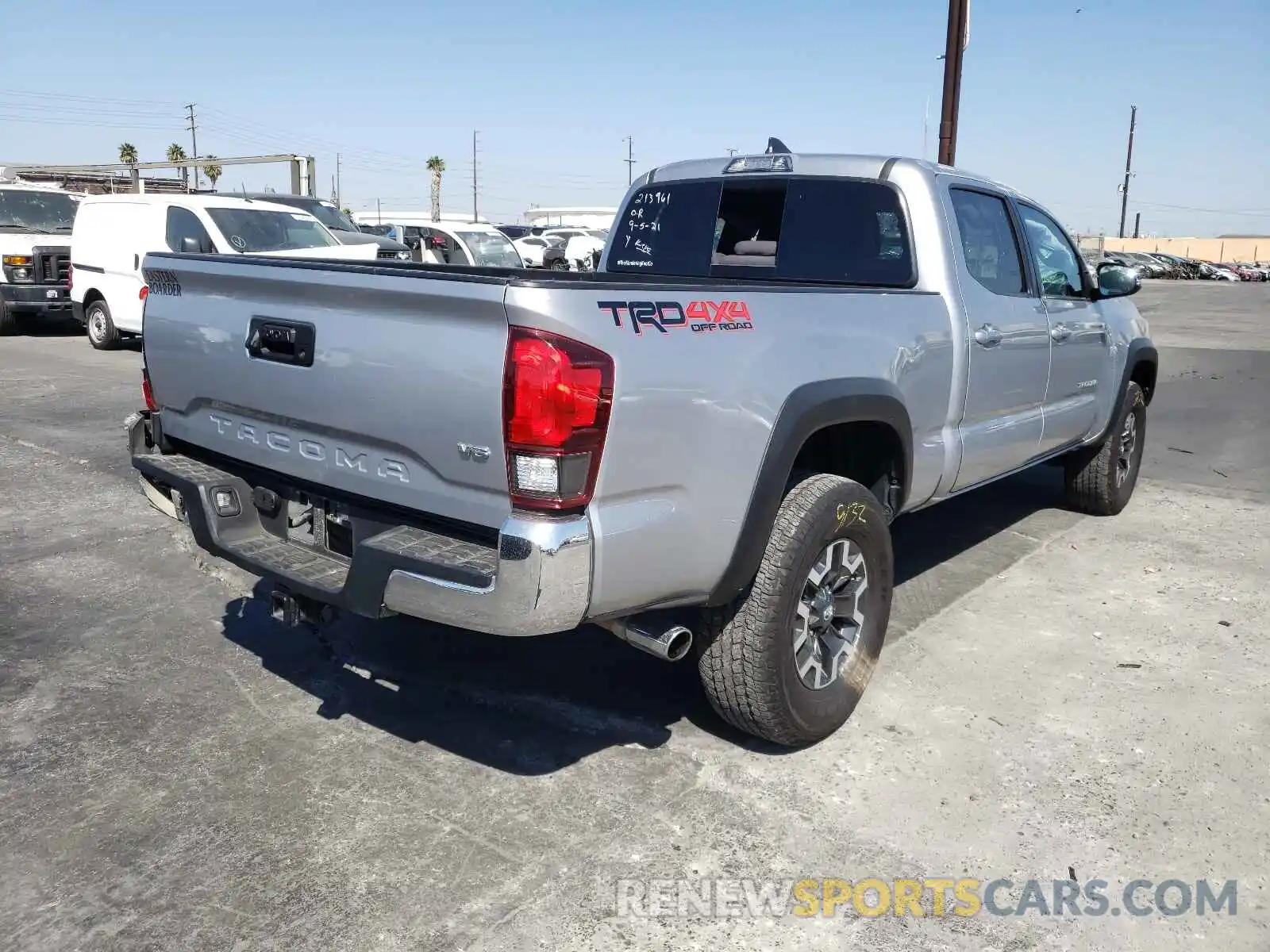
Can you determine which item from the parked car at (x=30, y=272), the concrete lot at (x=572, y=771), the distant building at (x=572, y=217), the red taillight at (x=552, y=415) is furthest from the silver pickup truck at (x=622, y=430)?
the distant building at (x=572, y=217)

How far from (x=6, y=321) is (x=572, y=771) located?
15.9 meters

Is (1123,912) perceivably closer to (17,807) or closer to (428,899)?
(428,899)

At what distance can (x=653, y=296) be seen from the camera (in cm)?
284

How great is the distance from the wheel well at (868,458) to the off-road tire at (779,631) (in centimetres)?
30

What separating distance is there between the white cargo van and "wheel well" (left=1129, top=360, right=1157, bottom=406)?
8.81 meters

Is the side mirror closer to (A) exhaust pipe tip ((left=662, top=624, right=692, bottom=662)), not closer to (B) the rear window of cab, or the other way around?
(B) the rear window of cab

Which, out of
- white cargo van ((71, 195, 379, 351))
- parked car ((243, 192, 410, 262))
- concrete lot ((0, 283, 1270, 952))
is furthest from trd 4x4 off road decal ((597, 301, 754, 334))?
parked car ((243, 192, 410, 262))

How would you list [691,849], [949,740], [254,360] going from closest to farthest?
[691,849] < [254,360] < [949,740]

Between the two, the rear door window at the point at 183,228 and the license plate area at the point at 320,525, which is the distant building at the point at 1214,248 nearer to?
the rear door window at the point at 183,228

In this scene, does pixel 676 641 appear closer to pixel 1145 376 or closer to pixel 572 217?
pixel 1145 376

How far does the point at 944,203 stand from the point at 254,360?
9.25 feet

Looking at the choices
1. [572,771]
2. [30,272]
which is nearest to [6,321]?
[30,272]

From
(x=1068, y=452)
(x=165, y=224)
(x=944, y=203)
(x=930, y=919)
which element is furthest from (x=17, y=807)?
(x=165, y=224)

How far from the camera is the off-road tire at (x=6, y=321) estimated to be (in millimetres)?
15805
